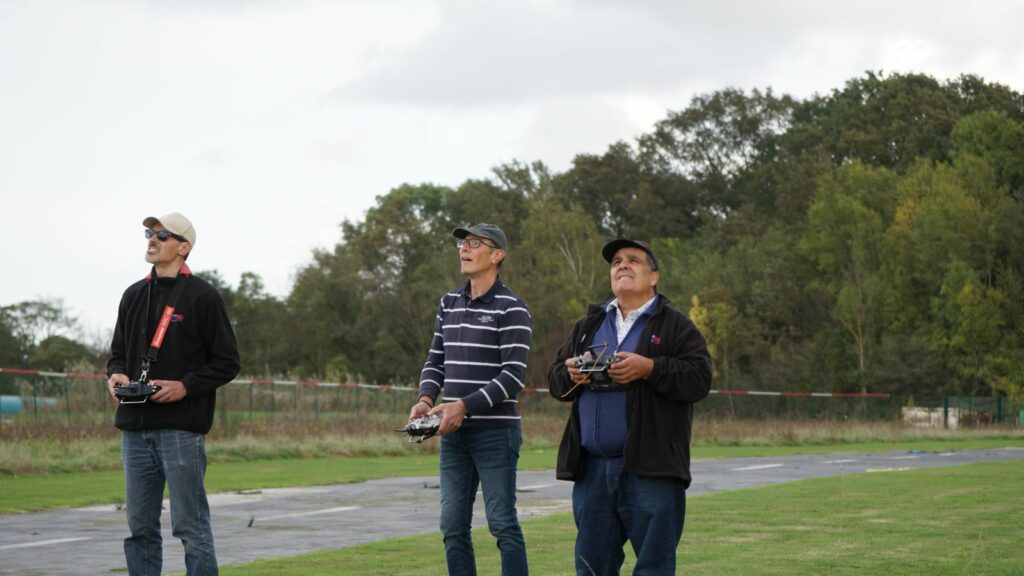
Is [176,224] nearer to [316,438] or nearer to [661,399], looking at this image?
[661,399]

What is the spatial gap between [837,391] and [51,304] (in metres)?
39.9

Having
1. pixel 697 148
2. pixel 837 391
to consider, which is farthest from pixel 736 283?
pixel 697 148

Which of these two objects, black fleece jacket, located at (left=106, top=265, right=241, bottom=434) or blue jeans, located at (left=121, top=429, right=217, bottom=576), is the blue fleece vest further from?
blue jeans, located at (left=121, top=429, right=217, bottom=576)

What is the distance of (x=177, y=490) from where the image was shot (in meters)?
7.89

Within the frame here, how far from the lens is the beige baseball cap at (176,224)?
26.9 ft

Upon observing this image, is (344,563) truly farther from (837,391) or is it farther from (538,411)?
(837,391)

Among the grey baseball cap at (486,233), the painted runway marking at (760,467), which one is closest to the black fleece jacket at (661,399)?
the grey baseball cap at (486,233)

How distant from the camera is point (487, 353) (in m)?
8.43

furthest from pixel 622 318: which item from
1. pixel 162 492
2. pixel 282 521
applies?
pixel 282 521

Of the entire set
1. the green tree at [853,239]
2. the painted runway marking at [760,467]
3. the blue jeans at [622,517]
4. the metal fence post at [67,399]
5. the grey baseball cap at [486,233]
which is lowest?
the painted runway marking at [760,467]

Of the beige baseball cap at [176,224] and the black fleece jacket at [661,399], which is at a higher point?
the beige baseball cap at [176,224]

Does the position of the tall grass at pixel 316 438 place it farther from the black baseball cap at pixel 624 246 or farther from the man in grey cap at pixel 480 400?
the black baseball cap at pixel 624 246

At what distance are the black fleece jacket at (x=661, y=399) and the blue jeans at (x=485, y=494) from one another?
0.92 metres

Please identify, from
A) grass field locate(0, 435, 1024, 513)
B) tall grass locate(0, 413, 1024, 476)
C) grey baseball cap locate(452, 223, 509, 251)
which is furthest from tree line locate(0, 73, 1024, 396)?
grey baseball cap locate(452, 223, 509, 251)
